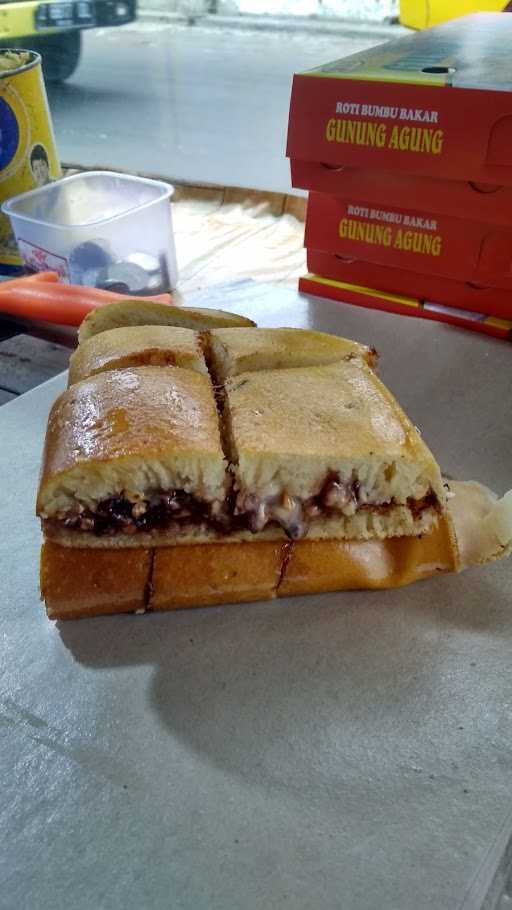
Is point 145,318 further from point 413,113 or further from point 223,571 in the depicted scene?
point 413,113

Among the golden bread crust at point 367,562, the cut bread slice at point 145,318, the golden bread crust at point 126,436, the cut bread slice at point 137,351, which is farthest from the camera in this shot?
the cut bread slice at point 145,318

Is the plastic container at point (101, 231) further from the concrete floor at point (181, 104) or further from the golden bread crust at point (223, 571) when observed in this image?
the golden bread crust at point (223, 571)

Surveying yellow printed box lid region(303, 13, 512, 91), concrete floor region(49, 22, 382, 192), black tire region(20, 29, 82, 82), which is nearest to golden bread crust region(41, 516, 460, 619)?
yellow printed box lid region(303, 13, 512, 91)

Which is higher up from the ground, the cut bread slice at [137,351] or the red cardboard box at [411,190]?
the red cardboard box at [411,190]

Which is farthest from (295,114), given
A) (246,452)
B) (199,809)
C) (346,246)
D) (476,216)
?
(199,809)

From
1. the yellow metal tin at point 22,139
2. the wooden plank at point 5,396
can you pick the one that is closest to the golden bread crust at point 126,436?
the wooden plank at point 5,396

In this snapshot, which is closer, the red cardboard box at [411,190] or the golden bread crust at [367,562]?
the golden bread crust at [367,562]

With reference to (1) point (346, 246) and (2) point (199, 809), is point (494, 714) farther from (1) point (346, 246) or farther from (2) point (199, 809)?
(1) point (346, 246)
